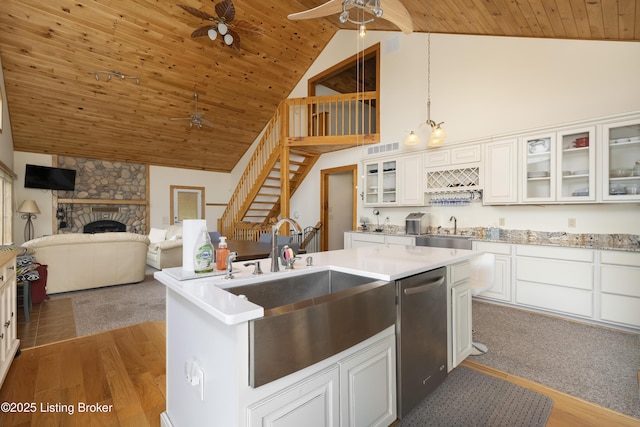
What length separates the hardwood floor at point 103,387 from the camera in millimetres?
1736

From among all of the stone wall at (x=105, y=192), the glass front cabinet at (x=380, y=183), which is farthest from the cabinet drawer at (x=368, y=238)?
the stone wall at (x=105, y=192)

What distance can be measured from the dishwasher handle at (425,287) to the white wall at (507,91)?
291cm

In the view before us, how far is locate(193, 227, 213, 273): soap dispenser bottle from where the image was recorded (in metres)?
1.45

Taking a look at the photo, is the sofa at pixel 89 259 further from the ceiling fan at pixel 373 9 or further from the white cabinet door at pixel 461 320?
the white cabinet door at pixel 461 320

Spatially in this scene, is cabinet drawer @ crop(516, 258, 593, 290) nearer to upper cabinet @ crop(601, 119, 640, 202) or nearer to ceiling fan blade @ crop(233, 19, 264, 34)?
upper cabinet @ crop(601, 119, 640, 202)

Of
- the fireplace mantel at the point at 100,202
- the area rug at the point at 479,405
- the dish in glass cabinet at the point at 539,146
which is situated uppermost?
the dish in glass cabinet at the point at 539,146

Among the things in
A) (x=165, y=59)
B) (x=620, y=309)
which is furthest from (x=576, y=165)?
(x=165, y=59)

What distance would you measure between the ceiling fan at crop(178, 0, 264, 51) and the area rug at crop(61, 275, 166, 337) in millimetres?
3766

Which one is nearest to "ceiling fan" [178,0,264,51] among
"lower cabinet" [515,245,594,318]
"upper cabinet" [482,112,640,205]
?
"upper cabinet" [482,112,640,205]

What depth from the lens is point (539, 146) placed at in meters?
3.61

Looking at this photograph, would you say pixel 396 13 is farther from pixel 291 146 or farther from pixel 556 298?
pixel 291 146

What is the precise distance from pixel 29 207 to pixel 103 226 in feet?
5.01

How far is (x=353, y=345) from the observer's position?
128 centimetres

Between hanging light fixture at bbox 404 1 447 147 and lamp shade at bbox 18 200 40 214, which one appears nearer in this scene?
hanging light fixture at bbox 404 1 447 147
